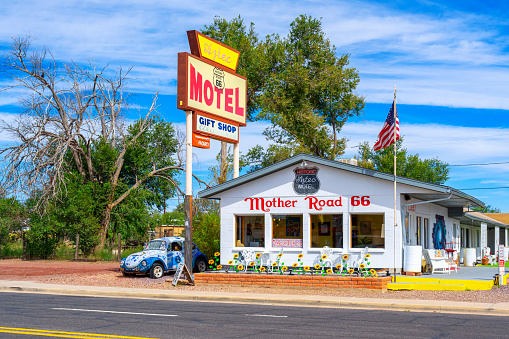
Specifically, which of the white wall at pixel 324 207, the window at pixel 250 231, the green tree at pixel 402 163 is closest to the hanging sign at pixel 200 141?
the white wall at pixel 324 207

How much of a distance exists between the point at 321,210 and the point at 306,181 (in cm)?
130

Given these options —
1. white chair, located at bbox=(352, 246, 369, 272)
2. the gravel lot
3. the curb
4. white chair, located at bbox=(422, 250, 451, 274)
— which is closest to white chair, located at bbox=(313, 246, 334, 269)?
white chair, located at bbox=(352, 246, 369, 272)

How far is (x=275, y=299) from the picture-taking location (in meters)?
16.8

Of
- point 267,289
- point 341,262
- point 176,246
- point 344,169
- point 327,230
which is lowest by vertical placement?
point 267,289

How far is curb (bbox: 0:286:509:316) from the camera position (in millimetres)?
14508

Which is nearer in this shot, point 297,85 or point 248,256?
point 248,256

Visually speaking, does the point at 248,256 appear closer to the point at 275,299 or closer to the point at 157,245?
the point at 157,245

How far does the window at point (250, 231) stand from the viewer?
77.2 ft

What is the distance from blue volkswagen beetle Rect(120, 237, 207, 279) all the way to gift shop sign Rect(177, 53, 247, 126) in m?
5.92

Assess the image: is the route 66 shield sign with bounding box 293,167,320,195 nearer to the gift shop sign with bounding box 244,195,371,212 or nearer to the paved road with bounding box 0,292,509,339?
the gift shop sign with bounding box 244,195,371,212

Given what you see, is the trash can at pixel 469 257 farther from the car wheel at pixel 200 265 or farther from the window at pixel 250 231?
the car wheel at pixel 200 265

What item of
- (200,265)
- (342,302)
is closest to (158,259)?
(200,265)

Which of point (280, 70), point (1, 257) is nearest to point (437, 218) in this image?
point (280, 70)

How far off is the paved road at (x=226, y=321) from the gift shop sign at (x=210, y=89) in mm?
8318
